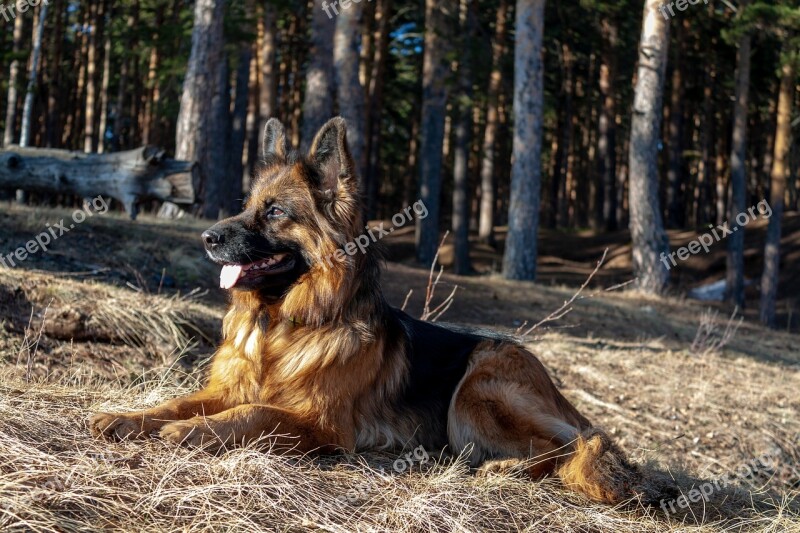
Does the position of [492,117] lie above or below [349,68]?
above

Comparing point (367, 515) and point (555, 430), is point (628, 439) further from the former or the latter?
point (367, 515)

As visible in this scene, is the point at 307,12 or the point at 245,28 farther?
the point at 307,12

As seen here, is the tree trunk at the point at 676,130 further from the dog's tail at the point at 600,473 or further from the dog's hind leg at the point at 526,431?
the dog's tail at the point at 600,473

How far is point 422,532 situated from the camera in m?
3.81

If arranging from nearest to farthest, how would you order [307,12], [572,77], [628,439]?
[628,439] → [307,12] → [572,77]

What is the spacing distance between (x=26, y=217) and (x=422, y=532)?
26.9ft

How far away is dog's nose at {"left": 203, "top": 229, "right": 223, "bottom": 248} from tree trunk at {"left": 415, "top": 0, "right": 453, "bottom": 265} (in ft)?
56.5

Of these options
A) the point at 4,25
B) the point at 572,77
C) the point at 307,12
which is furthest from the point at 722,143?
the point at 4,25

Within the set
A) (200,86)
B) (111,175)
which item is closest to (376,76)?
(200,86)

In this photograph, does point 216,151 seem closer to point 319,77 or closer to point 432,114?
point 432,114

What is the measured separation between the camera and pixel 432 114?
74.3ft

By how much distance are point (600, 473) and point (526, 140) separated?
1355cm

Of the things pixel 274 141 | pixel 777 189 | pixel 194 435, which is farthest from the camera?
pixel 777 189

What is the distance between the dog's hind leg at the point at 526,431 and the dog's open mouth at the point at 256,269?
136cm
